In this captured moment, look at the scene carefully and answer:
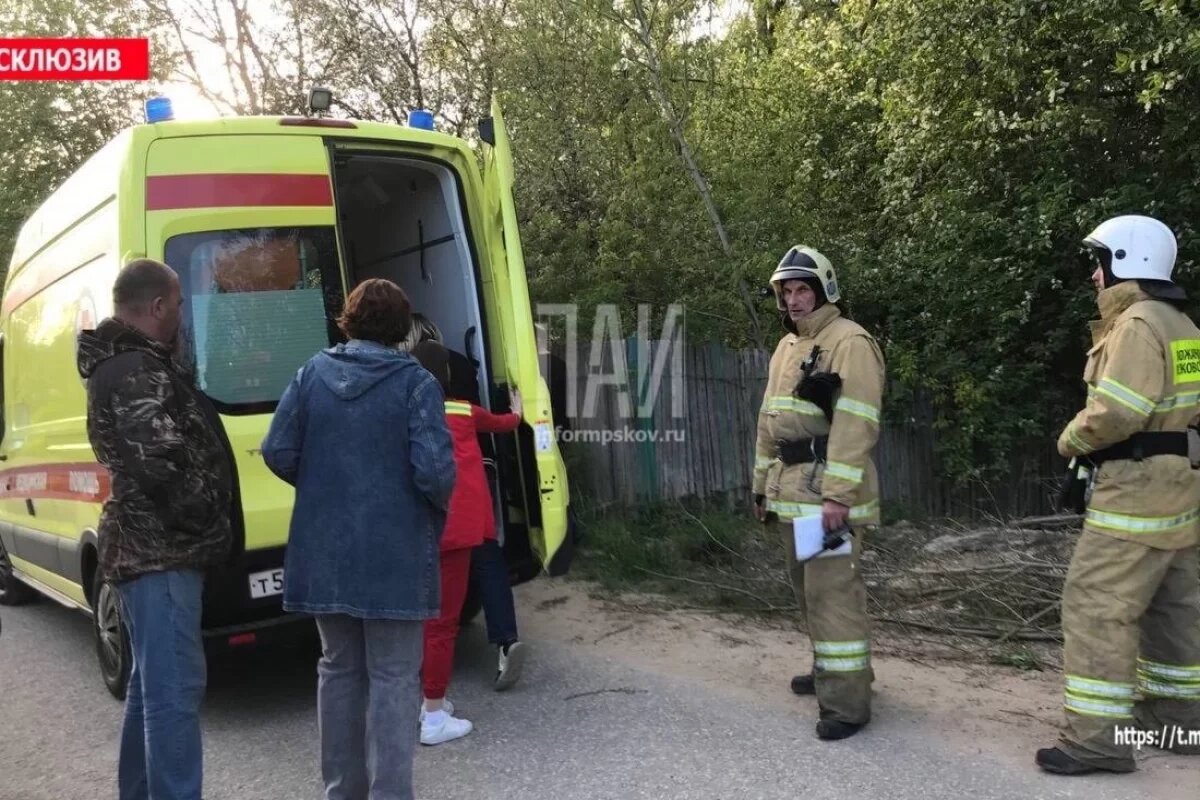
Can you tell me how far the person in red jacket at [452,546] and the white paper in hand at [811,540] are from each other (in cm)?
131

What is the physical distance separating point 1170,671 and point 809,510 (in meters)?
1.45

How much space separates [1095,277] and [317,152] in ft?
11.0

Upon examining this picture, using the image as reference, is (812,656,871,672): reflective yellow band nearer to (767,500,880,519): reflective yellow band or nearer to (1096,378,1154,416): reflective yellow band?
(767,500,880,519): reflective yellow band

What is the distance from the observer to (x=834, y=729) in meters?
3.76

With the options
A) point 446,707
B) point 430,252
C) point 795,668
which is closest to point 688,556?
point 795,668

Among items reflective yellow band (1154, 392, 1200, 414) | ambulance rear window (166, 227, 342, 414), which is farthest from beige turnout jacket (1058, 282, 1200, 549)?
ambulance rear window (166, 227, 342, 414)

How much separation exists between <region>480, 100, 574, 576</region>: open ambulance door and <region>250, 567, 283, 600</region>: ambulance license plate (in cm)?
116

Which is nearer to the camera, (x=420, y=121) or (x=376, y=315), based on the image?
(x=376, y=315)

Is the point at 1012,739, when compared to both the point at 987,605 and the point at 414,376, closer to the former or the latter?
the point at 987,605

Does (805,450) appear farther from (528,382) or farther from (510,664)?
(510,664)

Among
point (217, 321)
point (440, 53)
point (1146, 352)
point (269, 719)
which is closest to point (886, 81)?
point (440, 53)

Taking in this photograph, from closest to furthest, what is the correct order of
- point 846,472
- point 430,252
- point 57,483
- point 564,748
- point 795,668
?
point 846,472, point 564,748, point 795,668, point 57,483, point 430,252

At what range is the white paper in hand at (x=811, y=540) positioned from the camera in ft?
12.2

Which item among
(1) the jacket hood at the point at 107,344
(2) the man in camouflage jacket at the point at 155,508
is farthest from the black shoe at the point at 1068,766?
(1) the jacket hood at the point at 107,344
